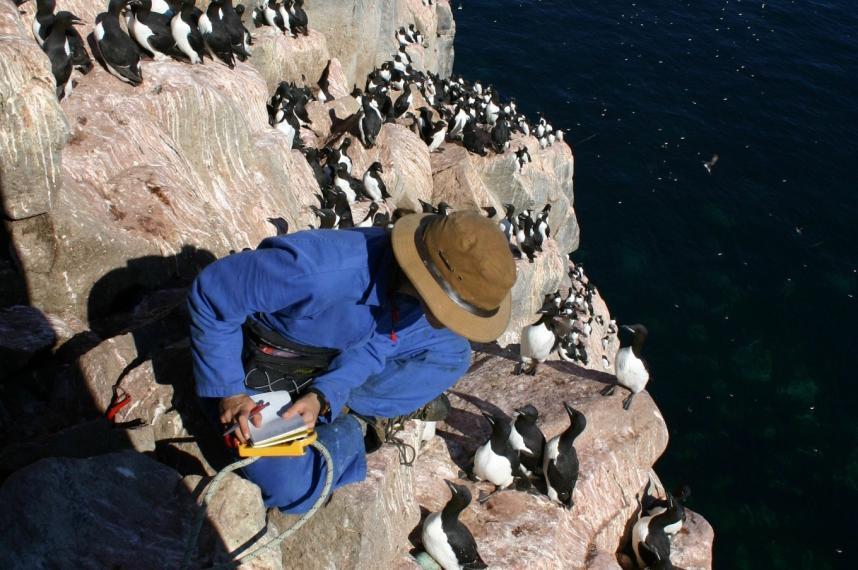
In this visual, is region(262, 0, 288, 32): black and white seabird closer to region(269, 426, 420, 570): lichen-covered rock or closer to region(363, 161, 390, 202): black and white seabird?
region(363, 161, 390, 202): black and white seabird

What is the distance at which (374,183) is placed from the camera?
459 inches

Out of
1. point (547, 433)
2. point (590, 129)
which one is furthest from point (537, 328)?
point (590, 129)

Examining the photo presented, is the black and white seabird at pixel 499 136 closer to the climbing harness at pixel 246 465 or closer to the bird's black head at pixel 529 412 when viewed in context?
the bird's black head at pixel 529 412

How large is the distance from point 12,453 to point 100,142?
9.91 feet

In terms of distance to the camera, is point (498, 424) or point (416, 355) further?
point (498, 424)

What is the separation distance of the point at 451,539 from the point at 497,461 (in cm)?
87

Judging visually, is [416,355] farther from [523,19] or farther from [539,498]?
[523,19]

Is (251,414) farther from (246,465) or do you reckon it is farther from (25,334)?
(25,334)

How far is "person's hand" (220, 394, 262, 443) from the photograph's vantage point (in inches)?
119

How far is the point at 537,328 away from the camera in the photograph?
7.07 m

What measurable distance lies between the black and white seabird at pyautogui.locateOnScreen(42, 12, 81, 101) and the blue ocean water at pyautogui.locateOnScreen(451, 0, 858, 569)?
1287 centimetres

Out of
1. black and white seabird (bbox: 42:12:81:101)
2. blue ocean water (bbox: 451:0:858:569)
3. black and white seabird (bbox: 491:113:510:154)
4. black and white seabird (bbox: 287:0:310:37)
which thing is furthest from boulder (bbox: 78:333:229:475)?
black and white seabird (bbox: 491:113:510:154)

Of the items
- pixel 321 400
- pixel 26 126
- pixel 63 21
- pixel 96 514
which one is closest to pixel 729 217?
→ pixel 63 21

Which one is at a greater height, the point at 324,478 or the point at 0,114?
the point at 0,114
